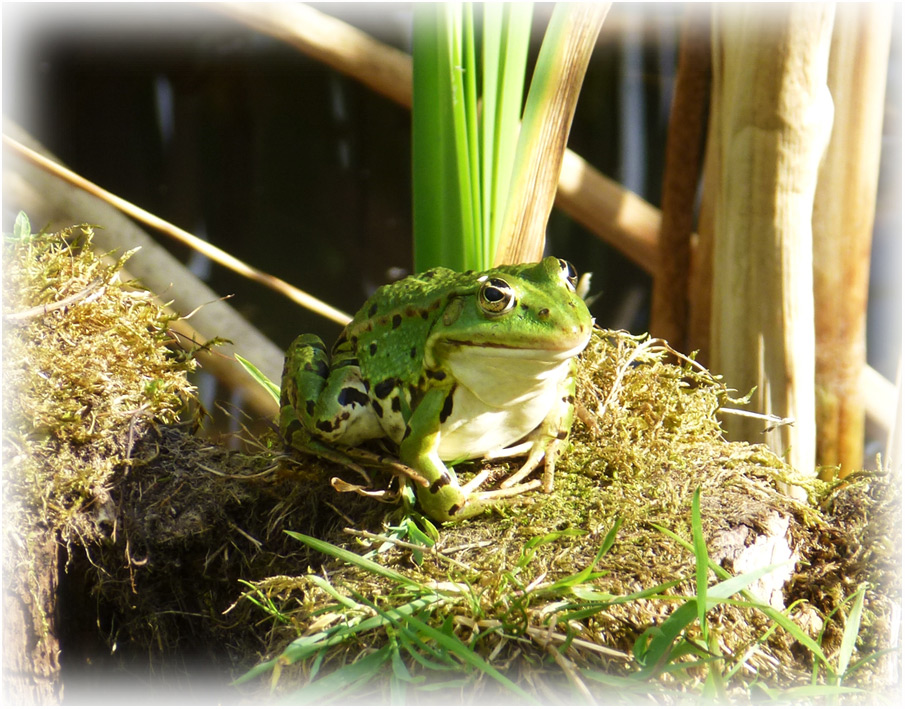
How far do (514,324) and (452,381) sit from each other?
0.54 feet

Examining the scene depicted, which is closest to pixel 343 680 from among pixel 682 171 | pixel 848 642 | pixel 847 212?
pixel 848 642

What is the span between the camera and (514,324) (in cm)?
107

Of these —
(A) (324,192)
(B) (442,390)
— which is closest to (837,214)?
(B) (442,390)

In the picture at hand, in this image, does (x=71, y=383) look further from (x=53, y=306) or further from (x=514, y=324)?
(x=514, y=324)

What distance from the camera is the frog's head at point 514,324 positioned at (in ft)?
3.43

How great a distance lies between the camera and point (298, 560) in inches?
47.2

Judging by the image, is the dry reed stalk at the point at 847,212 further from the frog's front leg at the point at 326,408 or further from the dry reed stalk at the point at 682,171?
the frog's front leg at the point at 326,408

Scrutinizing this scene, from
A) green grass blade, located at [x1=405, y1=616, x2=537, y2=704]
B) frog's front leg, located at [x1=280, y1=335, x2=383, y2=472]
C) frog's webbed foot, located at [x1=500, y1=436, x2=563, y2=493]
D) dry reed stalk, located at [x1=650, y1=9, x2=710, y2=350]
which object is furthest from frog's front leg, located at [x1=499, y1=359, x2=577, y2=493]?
dry reed stalk, located at [x1=650, y1=9, x2=710, y2=350]

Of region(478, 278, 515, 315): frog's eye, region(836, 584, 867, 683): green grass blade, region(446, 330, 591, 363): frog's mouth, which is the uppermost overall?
region(478, 278, 515, 315): frog's eye

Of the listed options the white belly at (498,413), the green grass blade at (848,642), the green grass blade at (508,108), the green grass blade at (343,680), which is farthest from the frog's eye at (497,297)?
the green grass blade at (848,642)

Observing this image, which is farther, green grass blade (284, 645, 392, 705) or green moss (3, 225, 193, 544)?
green moss (3, 225, 193, 544)

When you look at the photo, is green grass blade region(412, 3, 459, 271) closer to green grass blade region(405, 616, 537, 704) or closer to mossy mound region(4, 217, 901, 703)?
mossy mound region(4, 217, 901, 703)

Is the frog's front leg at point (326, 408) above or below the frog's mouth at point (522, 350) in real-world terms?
below

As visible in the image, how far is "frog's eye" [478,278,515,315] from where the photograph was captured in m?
1.08
